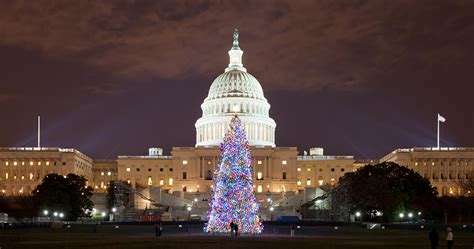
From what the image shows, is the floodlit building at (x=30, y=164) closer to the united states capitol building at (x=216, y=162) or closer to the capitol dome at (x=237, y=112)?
the united states capitol building at (x=216, y=162)

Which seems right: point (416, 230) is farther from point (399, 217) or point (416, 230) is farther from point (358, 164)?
point (358, 164)

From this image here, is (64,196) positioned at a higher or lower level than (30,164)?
lower

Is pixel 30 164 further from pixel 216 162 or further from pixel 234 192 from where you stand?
pixel 234 192

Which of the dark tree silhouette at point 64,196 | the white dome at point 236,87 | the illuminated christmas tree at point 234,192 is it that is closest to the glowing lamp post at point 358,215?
the dark tree silhouette at point 64,196

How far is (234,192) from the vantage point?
70.2 metres

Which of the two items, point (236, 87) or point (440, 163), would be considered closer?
point (440, 163)

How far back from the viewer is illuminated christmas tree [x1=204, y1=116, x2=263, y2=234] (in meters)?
70.3

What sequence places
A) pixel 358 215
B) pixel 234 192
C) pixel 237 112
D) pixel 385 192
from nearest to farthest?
pixel 234 192 → pixel 385 192 → pixel 358 215 → pixel 237 112

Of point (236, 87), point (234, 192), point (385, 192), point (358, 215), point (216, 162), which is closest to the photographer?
point (234, 192)

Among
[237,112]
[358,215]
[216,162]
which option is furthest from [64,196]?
[237,112]

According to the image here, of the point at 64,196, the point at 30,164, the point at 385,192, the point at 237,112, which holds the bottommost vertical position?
the point at 64,196

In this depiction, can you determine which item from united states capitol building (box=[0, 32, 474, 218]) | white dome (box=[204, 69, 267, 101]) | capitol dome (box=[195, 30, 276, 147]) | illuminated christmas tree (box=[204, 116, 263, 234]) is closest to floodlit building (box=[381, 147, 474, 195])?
united states capitol building (box=[0, 32, 474, 218])

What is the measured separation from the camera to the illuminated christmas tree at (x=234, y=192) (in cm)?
7031

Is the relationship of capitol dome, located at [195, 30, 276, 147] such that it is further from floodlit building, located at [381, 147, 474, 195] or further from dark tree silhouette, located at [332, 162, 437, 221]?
dark tree silhouette, located at [332, 162, 437, 221]
